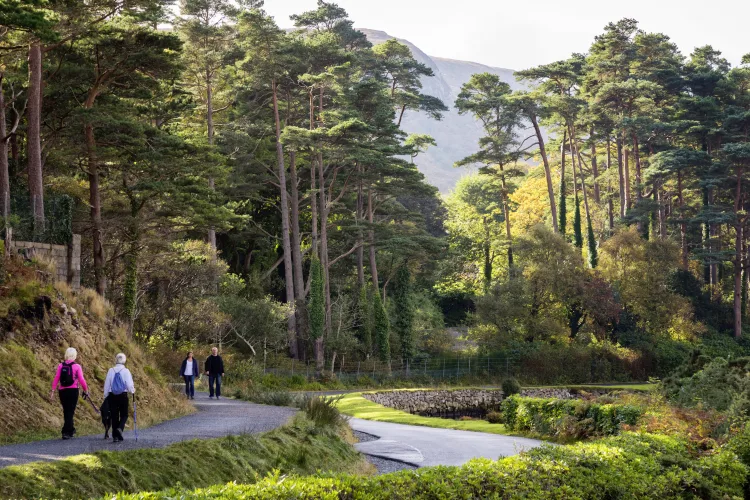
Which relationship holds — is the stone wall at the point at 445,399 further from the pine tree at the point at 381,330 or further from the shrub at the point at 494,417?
the pine tree at the point at 381,330

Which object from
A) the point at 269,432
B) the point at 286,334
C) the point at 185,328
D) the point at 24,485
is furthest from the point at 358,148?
the point at 24,485

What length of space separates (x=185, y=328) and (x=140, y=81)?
35.0 ft

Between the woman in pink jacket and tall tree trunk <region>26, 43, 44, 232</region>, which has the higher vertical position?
tall tree trunk <region>26, 43, 44, 232</region>

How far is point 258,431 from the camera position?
1448cm

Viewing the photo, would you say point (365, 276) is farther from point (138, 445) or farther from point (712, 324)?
point (138, 445)

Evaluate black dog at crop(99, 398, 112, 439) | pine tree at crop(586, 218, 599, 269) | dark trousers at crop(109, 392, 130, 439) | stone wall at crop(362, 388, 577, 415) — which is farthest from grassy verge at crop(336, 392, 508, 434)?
pine tree at crop(586, 218, 599, 269)

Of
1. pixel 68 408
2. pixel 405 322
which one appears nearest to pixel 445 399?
pixel 405 322

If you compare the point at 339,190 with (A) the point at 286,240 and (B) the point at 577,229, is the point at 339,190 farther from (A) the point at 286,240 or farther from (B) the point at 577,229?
(B) the point at 577,229

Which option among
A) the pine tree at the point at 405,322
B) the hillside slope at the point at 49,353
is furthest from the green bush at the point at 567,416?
the pine tree at the point at 405,322

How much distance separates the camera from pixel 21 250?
18.7m

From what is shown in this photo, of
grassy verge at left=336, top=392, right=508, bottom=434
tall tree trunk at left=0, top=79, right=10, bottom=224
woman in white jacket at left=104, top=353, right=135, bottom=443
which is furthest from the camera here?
grassy verge at left=336, top=392, right=508, bottom=434

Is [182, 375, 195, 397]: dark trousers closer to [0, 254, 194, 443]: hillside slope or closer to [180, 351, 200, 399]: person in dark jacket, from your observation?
[180, 351, 200, 399]: person in dark jacket

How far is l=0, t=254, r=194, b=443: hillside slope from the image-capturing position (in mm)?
13523

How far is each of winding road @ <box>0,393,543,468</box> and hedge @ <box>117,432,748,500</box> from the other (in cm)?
276
